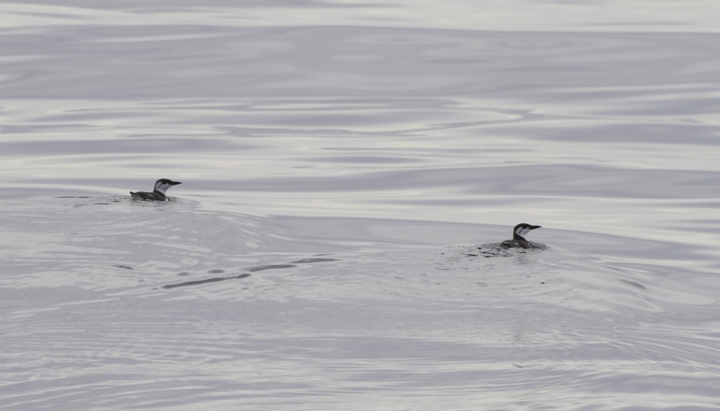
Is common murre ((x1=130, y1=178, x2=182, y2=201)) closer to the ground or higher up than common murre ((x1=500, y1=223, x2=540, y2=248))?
higher up

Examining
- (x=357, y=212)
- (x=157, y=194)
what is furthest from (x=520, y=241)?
(x=157, y=194)

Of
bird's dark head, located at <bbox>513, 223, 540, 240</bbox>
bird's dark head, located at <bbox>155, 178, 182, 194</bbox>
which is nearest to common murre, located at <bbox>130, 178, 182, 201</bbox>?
bird's dark head, located at <bbox>155, 178, 182, 194</bbox>

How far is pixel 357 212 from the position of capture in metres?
14.1

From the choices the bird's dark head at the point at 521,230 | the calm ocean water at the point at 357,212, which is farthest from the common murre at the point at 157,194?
the bird's dark head at the point at 521,230

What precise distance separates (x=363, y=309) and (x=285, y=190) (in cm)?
745

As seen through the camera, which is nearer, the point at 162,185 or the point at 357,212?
the point at 162,185

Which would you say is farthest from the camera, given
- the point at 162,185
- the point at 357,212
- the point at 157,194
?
the point at 357,212

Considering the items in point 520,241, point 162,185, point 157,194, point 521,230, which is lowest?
point 520,241

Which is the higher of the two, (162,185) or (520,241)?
(162,185)

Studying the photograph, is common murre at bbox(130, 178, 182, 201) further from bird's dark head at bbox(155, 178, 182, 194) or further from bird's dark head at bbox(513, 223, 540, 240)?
bird's dark head at bbox(513, 223, 540, 240)

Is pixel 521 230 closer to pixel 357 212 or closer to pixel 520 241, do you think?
pixel 520 241

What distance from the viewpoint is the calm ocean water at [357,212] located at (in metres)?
6.71

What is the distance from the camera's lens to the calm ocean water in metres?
6.71

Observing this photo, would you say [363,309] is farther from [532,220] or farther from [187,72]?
[187,72]
